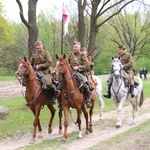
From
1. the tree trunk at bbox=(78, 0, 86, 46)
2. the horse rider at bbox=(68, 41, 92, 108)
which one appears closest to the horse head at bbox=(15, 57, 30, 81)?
the horse rider at bbox=(68, 41, 92, 108)

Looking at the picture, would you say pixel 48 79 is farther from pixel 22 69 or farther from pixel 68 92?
pixel 22 69

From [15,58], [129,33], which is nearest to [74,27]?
[129,33]

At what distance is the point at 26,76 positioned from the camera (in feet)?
33.2

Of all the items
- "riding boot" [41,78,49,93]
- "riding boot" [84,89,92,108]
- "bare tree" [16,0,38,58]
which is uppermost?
"bare tree" [16,0,38,58]

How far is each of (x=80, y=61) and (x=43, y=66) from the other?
1.23 m

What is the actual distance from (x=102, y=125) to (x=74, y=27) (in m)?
33.9

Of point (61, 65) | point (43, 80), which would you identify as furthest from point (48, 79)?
point (61, 65)

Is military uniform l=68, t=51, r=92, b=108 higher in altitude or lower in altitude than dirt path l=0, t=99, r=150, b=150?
higher

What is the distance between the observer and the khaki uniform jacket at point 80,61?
1060 centimetres

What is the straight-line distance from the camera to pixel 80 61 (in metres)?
10.7

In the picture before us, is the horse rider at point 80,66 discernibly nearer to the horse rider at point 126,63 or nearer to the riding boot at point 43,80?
the riding boot at point 43,80

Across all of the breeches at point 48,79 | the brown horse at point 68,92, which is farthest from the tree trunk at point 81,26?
the brown horse at point 68,92

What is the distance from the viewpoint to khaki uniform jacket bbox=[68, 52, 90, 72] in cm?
1060

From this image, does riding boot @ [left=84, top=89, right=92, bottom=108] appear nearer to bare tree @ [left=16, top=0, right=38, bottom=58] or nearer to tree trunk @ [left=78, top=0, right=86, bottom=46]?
bare tree @ [left=16, top=0, right=38, bottom=58]
